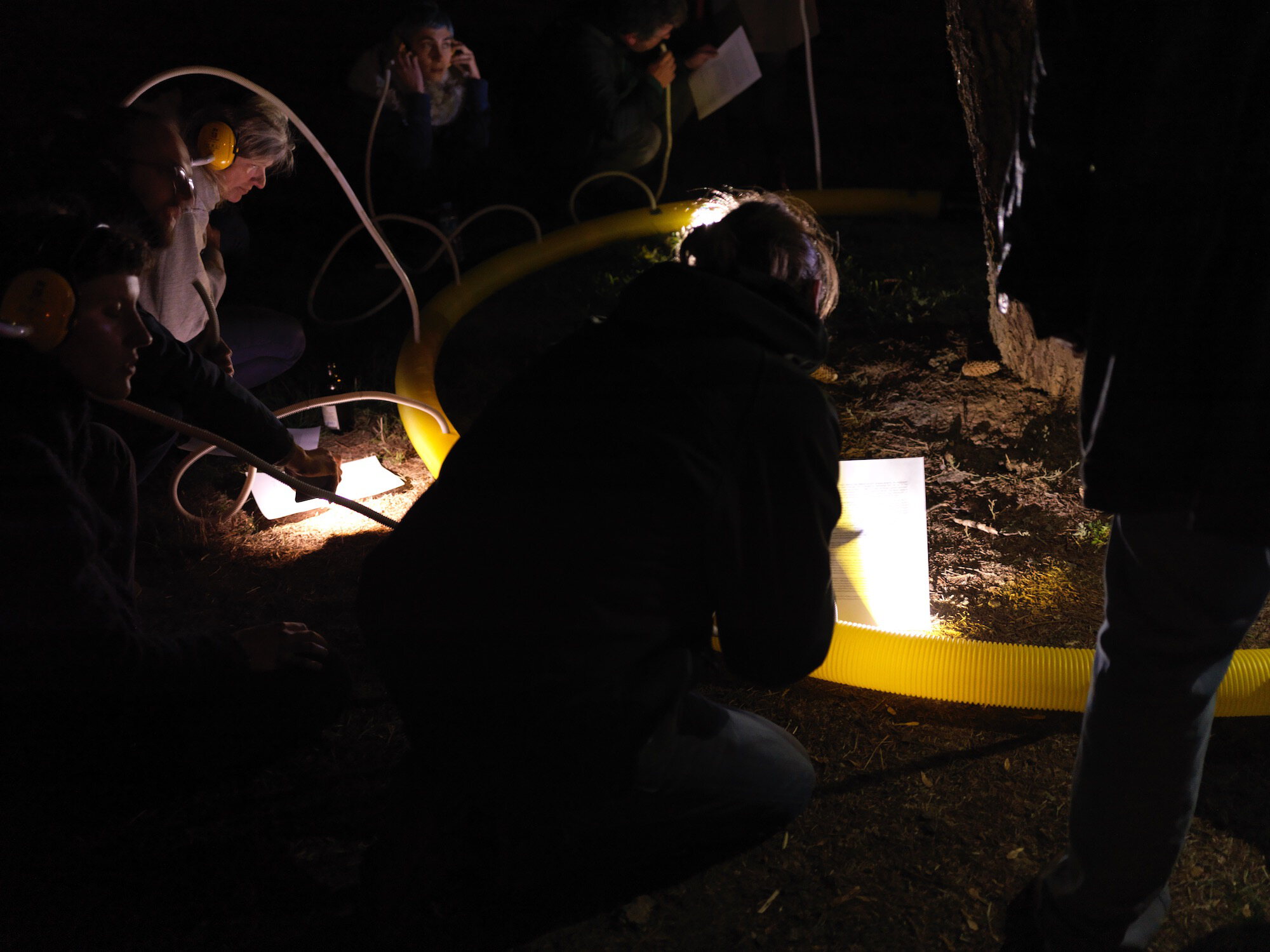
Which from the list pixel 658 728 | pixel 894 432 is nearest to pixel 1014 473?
pixel 894 432

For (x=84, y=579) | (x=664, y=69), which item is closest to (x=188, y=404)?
(x=84, y=579)

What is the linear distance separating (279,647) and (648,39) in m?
4.10

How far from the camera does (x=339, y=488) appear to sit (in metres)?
3.32

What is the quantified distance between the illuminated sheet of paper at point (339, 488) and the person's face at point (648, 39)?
2918mm

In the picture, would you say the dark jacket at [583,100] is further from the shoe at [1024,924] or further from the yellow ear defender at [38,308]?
the shoe at [1024,924]

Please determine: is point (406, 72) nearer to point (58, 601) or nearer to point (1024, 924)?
point (58, 601)

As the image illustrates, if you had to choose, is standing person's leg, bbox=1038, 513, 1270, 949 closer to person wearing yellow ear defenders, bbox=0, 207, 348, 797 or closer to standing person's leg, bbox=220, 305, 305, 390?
person wearing yellow ear defenders, bbox=0, 207, 348, 797

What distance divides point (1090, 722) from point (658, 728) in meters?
0.72

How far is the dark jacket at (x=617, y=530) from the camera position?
1.47m

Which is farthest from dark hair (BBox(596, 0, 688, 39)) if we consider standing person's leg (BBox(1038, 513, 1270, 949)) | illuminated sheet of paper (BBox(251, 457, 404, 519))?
standing person's leg (BBox(1038, 513, 1270, 949))

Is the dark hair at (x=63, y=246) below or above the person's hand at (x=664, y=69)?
above

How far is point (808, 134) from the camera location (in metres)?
6.47

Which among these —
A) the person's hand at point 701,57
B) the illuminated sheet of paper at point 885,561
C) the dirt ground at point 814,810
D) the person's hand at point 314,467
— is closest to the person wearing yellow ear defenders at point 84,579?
the dirt ground at point 814,810

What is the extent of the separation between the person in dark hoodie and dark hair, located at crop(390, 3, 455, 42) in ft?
11.7
